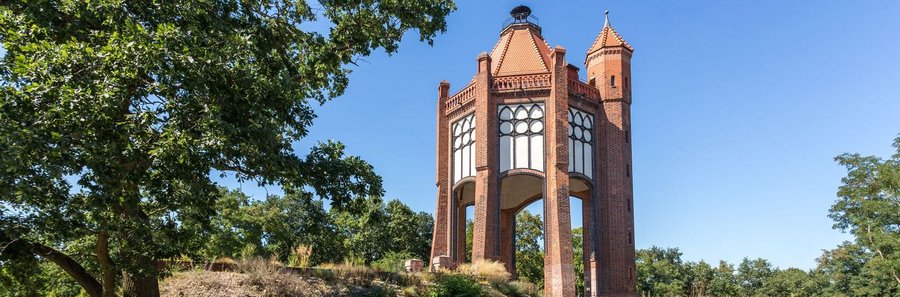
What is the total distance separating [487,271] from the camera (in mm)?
22531

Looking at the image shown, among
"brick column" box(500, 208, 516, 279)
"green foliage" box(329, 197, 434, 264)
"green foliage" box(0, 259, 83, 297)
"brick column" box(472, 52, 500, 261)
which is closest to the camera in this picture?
"green foliage" box(0, 259, 83, 297)

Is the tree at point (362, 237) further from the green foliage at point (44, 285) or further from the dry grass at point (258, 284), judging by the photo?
the green foliage at point (44, 285)

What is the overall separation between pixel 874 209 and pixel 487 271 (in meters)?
24.9

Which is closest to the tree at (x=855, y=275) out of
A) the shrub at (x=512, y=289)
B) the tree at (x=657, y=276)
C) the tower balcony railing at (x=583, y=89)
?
the tree at (x=657, y=276)

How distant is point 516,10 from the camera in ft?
103

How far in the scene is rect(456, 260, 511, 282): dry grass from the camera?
22034mm

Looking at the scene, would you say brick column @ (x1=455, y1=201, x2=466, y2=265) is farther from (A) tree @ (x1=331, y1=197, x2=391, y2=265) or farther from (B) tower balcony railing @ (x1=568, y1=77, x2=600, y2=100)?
(A) tree @ (x1=331, y1=197, x2=391, y2=265)

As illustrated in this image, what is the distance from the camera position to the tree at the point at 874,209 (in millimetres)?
34500

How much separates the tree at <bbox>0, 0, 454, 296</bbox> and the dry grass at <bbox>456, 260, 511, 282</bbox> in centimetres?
1024

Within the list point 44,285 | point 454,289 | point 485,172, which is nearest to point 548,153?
point 485,172

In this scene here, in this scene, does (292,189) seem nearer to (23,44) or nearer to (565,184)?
(23,44)

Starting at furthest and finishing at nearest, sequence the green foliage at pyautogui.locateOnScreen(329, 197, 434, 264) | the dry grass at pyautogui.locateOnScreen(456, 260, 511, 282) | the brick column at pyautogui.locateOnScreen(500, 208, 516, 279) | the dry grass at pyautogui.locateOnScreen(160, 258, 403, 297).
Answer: the green foliage at pyautogui.locateOnScreen(329, 197, 434, 264), the brick column at pyautogui.locateOnScreen(500, 208, 516, 279), the dry grass at pyautogui.locateOnScreen(456, 260, 511, 282), the dry grass at pyautogui.locateOnScreen(160, 258, 403, 297)

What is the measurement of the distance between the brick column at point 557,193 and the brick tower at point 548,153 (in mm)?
39

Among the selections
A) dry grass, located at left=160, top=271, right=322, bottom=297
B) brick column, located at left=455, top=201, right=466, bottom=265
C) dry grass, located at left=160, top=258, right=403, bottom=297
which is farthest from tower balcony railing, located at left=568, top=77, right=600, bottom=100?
dry grass, located at left=160, top=271, right=322, bottom=297
